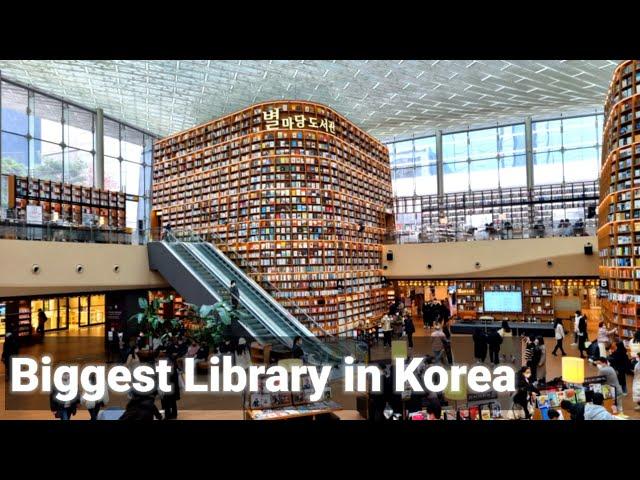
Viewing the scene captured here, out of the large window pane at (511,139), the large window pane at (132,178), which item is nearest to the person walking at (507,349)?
the large window pane at (511,139)

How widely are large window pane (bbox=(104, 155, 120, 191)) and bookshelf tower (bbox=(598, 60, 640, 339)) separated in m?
17.7

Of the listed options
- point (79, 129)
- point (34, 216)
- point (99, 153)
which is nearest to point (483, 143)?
point (99, 153)

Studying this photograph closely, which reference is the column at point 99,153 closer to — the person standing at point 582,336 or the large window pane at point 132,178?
the large window pane at point 132,178

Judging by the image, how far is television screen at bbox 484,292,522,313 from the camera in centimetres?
1609

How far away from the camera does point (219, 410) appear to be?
642 centimetres

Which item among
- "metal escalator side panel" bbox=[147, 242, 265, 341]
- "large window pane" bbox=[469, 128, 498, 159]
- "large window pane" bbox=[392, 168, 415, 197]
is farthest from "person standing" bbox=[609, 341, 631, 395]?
"large window pane" bbox=[392, 168, 415, 197]

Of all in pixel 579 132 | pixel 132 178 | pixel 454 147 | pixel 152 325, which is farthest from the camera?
pixel 454 147

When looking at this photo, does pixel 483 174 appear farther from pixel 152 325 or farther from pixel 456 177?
pixel 152 325

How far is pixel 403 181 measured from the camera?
25266mm

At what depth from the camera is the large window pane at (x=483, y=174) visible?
75.8 ft

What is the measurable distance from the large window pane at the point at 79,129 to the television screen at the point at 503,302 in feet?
53.6

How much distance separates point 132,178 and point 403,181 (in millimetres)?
13691

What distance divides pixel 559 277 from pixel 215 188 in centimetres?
1141
